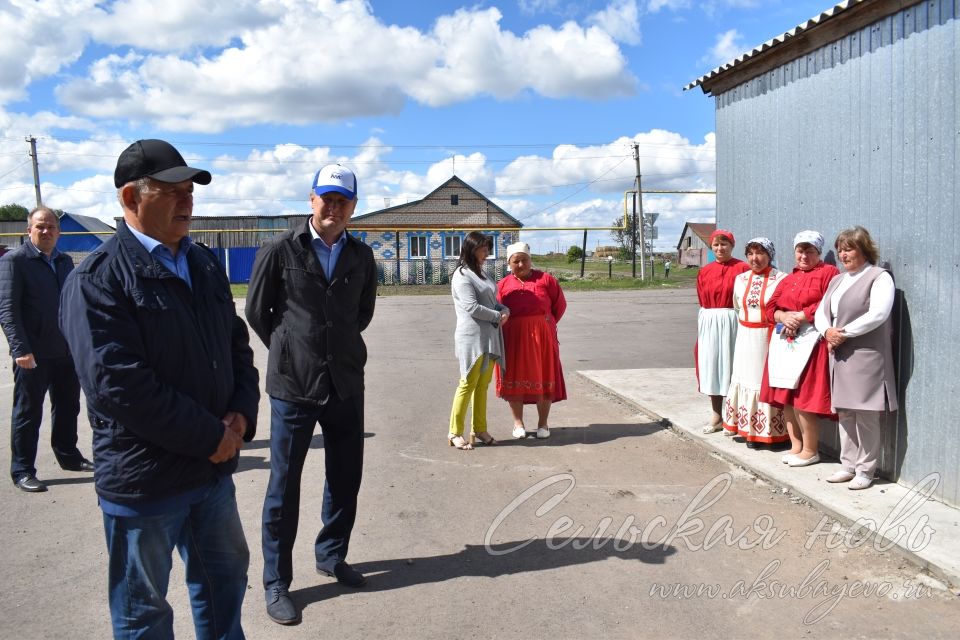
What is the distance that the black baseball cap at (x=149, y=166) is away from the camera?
2697 mm

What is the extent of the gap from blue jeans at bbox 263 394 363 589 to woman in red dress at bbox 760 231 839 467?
354cm

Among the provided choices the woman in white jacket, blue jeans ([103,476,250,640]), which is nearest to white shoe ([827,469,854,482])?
the woman in white jacket

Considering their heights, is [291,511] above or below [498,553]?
above

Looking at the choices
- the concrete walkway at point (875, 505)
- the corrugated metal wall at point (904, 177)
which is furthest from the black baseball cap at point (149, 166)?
the corrugated metal wall at point (904, 177)

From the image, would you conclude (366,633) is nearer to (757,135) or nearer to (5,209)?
(757,135)

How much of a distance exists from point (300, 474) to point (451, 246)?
109 feet

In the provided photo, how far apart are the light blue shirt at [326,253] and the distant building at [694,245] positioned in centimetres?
6368

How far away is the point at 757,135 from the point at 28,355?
21.3 ft

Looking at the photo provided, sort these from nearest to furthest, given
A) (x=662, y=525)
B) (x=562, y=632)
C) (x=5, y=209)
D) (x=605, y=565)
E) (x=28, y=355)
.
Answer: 1. (x=562, y=632)
2. (x=605, y=565)
3. (x=662, y=525)
4. (x=28, y=355)
5. (x=5, y=209)

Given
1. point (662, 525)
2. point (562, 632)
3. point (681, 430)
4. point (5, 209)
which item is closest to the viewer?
point (562, 632)

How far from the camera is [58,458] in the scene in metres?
6.25

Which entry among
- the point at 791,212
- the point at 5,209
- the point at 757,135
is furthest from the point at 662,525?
the point at 5,209

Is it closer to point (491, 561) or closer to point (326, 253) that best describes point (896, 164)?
point (491, 561)

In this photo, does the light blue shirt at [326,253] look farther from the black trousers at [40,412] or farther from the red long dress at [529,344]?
the red long dress at [529,344]
